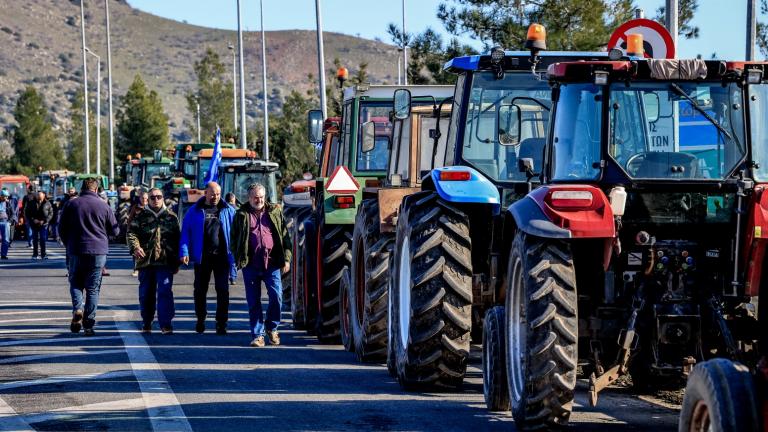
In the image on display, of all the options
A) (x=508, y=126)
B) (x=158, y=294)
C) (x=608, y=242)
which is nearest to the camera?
(x=608, y=242)

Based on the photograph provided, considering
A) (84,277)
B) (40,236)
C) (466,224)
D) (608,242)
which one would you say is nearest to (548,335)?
(608,242)

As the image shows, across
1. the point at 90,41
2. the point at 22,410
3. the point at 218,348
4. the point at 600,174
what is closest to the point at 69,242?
the point at 218,348

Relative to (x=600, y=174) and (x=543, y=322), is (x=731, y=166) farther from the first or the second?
(x=543, y=322)

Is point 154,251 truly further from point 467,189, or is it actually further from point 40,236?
point 40,236

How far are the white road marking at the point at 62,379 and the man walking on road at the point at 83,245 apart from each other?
14.8 feet

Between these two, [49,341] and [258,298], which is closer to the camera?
[258,298]

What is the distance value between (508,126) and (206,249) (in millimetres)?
6935

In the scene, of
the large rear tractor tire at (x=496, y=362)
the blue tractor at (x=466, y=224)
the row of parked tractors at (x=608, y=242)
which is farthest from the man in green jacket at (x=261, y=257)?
the large rear tractor tire at (x=496, y=362)

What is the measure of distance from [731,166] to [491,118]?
321 cm

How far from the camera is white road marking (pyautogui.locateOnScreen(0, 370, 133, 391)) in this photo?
1299cm

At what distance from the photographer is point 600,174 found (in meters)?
9.84

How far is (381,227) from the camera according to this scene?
46.6ft

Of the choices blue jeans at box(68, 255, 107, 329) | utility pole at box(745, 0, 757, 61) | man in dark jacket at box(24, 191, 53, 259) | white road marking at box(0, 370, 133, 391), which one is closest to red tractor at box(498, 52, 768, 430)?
white road marking at box(0, 370, 133, 391)

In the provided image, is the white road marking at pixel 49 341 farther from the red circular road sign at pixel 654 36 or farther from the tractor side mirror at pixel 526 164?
the tractor side mirror at pixel 526 164
